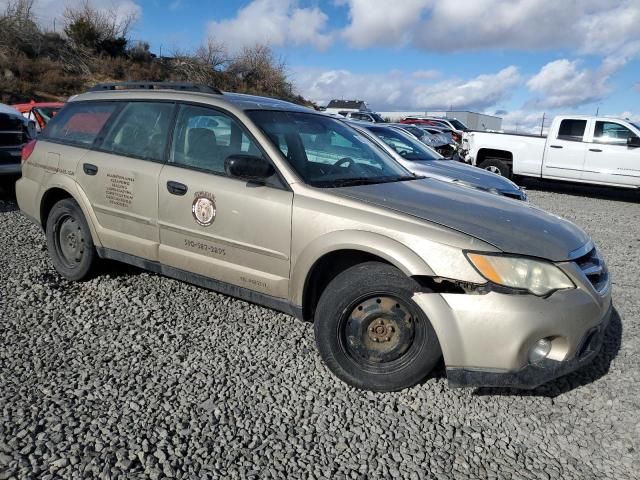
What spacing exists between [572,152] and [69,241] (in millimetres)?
11251

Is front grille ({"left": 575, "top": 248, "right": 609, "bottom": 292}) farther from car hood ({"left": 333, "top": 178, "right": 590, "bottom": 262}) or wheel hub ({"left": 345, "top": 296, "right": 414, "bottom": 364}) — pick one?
wheel hub ({"left": 345, "top": 296, "right": 414, "bottom": 364})

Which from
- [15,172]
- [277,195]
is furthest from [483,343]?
[15,172]

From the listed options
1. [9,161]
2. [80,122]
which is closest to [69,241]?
[80,122]

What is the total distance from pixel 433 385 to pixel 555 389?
0.75 m

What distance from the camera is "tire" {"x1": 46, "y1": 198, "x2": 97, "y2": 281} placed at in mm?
4434

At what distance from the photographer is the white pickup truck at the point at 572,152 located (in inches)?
456

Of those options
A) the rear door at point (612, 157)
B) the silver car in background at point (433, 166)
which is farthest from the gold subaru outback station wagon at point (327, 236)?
the rear door at point (612, 157)

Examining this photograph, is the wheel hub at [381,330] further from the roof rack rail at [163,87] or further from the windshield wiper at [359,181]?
the roof rack rail at [163,87]

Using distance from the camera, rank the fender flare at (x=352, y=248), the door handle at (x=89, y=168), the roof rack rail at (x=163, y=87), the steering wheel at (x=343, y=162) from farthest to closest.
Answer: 1. the door handle at (x=89, y=168)
2. the roof rack rail at (x=163, y=87)
3. the steering wheel at (x=343, y=162)
4. the fender flare at (x=352, y=248)

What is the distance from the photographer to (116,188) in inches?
160

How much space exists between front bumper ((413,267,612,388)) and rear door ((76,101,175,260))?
86.0 inches

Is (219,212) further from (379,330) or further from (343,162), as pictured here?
(379,330)

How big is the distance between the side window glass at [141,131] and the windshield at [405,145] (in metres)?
4.73

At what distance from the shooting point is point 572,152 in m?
12.2
